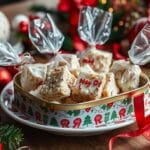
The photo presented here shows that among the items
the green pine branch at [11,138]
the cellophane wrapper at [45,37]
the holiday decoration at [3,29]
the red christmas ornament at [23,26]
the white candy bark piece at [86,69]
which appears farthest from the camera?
the red christmas ornament at [23,26]

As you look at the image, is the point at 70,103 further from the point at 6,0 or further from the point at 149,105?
the point at 6,0

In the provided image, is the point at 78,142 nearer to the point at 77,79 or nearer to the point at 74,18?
the point at 77,79

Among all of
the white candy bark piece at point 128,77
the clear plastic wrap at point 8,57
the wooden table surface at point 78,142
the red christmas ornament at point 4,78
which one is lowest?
the wooden table surface at point 78,142

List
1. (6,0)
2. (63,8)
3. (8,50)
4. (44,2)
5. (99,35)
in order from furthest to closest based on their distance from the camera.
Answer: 1. (6,0)
2. (44,2)
3. (63,8)
4. (99,35)
5. (8,50)

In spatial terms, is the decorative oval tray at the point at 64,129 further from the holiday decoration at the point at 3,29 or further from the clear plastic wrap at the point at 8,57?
the holiday decoration at the point at 3,29

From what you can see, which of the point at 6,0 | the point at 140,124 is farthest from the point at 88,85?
the point at 6,0

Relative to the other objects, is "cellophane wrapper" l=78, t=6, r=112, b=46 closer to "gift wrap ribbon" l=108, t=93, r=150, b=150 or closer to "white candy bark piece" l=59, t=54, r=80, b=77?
"white candy bark piece" l=59, t=54, r=80, b=77

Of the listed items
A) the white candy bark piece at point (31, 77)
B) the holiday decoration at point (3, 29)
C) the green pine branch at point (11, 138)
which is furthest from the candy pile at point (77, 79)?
the holiday decoration at point (3, 29)
